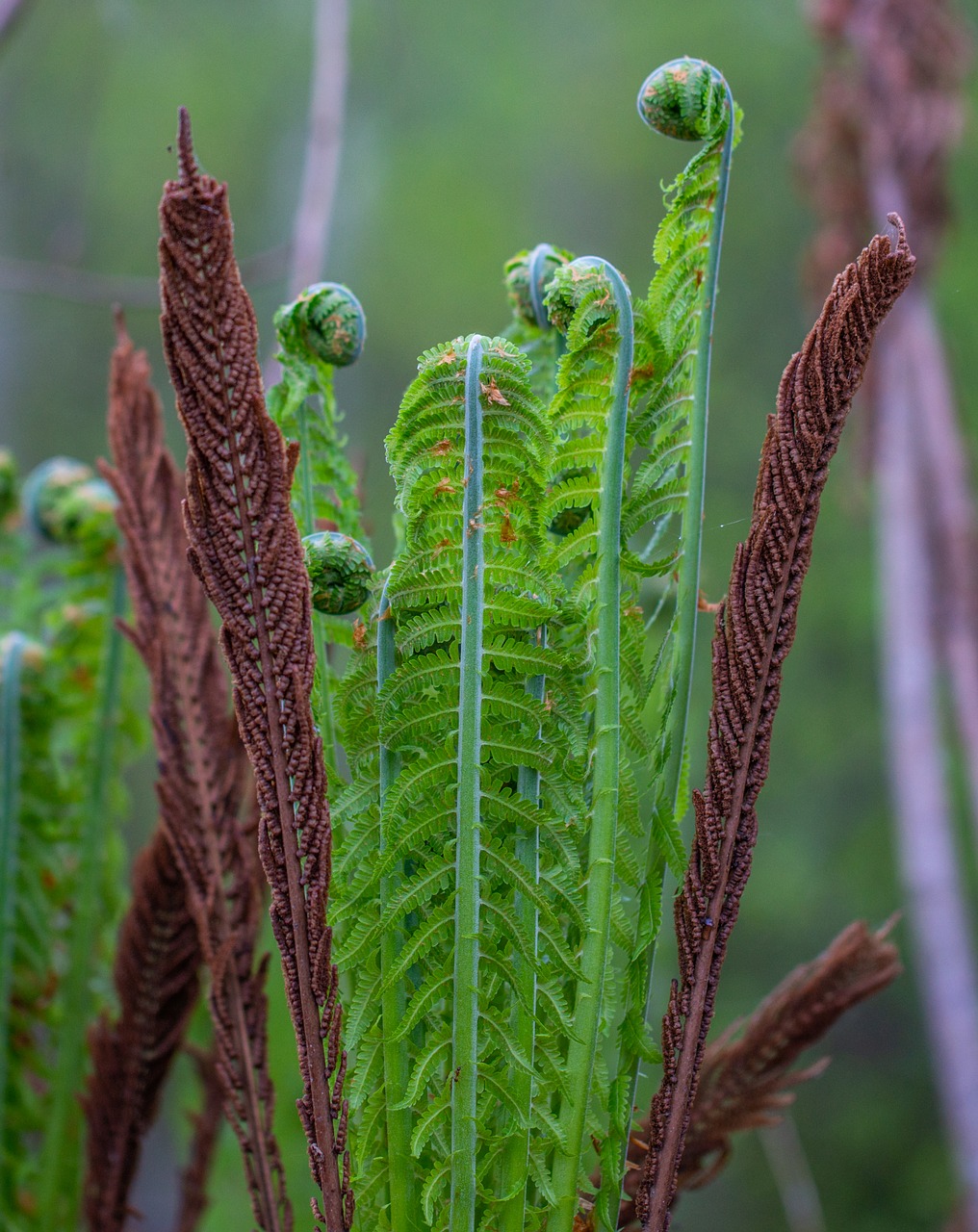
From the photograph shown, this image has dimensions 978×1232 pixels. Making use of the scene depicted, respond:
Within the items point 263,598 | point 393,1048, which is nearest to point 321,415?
point 263,598

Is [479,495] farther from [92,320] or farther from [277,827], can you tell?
[92,320]

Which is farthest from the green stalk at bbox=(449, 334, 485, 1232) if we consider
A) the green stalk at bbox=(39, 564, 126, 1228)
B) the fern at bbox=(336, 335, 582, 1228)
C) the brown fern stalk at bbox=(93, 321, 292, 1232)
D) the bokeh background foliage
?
the bokeh background foliage

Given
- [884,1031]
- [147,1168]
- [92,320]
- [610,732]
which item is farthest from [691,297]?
[884,1031]

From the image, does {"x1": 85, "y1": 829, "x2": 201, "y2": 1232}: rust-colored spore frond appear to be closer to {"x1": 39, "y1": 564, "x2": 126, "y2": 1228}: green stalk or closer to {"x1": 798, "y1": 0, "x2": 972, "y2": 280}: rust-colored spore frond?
{"x1": 39, "y1": 564, "x2": 126, "y2": 1228}: green stalk

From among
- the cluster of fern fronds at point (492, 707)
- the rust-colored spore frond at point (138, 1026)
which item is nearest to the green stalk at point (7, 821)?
the rust-colored spore frond at point (138, 1026)

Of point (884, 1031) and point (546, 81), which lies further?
point (546, 81)

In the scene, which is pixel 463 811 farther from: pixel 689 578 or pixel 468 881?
pixel 689 578
